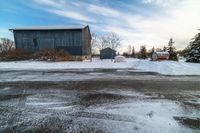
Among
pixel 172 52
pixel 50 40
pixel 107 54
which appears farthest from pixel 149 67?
pixel 107 54

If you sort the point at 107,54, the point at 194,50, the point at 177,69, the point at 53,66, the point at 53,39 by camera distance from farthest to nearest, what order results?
the point at 107,54 → the point at 53,39 → the point at 194,50 → the point at 53,66 → the point at 177,69

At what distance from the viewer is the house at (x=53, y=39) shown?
3622cm

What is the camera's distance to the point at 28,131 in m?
2.99

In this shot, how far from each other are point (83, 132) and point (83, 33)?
3532cm

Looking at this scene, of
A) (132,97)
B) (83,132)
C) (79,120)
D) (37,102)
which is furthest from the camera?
(132,97)

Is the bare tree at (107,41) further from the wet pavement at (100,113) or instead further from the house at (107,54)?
the wet pavement at (100,113)

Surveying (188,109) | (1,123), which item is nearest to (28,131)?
(1,123)

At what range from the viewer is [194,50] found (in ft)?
74.1

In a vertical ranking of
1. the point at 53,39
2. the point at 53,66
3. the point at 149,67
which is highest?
the point at 53,39

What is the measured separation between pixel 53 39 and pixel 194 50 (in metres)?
29.6

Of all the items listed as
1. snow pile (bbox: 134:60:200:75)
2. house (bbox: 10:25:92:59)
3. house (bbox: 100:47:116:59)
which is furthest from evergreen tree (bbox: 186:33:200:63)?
house (bbox: 100:47:116:59)

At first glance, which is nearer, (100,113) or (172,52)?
(100,113)

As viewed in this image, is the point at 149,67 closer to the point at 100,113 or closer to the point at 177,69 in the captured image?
the point at 177,69

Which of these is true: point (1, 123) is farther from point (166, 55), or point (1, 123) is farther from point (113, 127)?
point (166, 55)
